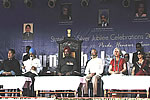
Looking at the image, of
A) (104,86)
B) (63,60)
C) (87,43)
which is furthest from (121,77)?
(87,43)

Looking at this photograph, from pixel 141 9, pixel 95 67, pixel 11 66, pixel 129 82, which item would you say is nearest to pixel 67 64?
pixel 95 67

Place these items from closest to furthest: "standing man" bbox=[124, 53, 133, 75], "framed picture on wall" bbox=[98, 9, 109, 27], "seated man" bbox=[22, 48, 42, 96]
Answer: "seated man" bbox=[22, 48, 42, 96]
"standing man" bbox=[124, 53, 133, 75]
"framed picture on wall" bbox=[98, 9, 109, 27]

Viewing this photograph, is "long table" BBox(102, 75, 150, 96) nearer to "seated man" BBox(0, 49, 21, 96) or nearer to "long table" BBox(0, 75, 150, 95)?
"long table" BBox(0, 75, 150, 95)

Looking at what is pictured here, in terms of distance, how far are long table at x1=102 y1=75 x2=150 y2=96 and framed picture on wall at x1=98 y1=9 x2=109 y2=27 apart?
10.8 ft

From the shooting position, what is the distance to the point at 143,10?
11867 millimetres

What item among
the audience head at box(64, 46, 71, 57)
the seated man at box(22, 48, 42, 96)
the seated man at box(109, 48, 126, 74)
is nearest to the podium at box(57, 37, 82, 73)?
the audience head at box(64, 46, 71, 57)

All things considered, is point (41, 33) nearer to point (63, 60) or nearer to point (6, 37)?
point (6, 37)

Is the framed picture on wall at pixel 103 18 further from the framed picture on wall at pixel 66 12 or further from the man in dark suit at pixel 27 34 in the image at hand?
the man in dark suit at pixel 27 34

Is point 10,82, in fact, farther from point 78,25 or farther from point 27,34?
point 78,25

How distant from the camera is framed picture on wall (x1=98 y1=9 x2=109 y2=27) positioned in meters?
12.1

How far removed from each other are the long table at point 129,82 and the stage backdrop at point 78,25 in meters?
2.81

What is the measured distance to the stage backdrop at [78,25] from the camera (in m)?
12.0

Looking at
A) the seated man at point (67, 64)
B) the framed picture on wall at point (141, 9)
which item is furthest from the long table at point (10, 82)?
the framed picture on wall at point (141, 9)

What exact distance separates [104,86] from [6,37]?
16.1 feet
